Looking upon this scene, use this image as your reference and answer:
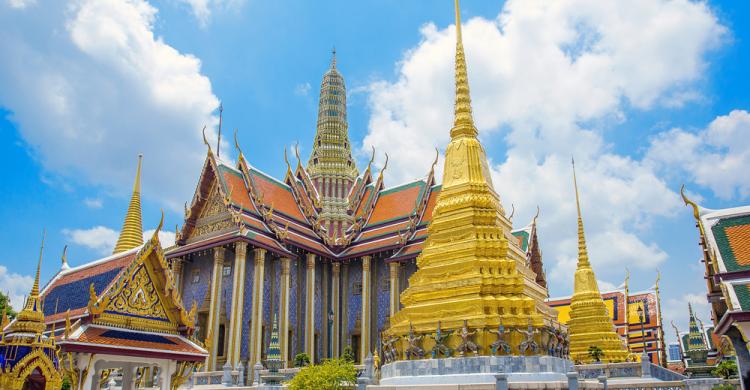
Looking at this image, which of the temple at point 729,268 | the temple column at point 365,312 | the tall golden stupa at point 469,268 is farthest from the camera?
the temple column at point 365,312

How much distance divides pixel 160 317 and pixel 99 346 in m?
1.23

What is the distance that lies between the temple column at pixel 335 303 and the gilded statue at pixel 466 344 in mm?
13084

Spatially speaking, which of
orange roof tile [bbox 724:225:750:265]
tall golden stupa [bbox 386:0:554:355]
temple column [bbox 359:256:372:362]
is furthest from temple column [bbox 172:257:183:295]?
orange roof tile [bbox 724:225:750:265]

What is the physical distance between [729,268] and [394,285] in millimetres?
14011

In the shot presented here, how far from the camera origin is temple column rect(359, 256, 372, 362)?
23344mm

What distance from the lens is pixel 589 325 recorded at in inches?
846

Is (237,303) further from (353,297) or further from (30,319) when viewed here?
(30,319)

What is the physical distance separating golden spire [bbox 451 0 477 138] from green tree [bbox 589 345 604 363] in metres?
8.56

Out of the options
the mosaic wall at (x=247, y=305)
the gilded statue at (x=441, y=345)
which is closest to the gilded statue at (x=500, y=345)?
the gilded statue at (x=441, y=345)

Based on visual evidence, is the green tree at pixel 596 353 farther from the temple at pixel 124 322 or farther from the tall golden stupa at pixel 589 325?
the temple at pixel 124 322

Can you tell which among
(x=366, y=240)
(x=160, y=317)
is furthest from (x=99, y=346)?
(x=366, y=240)

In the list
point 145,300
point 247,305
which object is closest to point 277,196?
point 247,305

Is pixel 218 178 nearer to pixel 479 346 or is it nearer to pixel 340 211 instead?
pixel 340 211

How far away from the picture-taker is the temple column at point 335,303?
2409 centimetres
